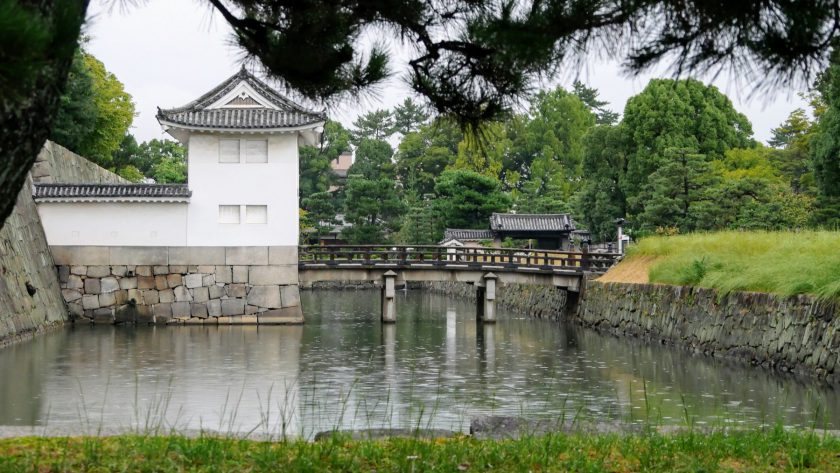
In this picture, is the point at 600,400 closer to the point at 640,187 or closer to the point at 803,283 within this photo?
the point at 803,283

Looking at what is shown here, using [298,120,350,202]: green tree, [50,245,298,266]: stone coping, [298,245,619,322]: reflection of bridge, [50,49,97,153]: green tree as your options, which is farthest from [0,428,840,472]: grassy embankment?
[298,120,350,202]: green tree

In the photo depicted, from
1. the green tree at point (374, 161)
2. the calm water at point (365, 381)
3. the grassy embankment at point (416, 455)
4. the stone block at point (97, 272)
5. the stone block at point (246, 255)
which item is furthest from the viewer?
the green tree at point (374, 161)

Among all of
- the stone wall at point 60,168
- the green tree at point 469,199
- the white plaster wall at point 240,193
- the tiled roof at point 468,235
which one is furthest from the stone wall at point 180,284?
the green tree at point 469,199

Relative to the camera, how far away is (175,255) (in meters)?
24.1

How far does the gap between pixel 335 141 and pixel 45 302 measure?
121 feet

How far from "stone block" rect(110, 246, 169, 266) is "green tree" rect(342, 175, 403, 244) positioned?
23071 mm

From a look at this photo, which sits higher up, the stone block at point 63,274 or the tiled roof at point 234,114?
the tiled roof at point 234,114

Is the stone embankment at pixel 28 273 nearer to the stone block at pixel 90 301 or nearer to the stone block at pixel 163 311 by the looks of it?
the stone block at pixel 90 301

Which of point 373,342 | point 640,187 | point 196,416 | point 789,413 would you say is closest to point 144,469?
point 196,416

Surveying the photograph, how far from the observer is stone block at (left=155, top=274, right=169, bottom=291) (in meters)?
23.9

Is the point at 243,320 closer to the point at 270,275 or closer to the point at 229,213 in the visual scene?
the point at 270,275

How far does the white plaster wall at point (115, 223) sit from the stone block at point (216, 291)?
4.28ft

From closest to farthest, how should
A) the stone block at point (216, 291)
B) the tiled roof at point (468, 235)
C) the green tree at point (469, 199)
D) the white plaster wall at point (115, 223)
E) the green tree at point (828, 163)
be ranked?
the green tree at point (828, 163) → the white plaster wall at point (115, 223) → the stone block at point (216, 291) → the tiled roof at point (468, 235) → the green tree at point (469, 199)

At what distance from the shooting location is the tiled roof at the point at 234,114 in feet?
77.7
